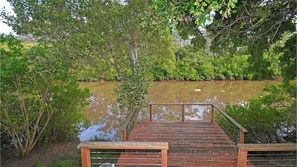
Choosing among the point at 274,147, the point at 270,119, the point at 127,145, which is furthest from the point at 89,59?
the point at 270,119

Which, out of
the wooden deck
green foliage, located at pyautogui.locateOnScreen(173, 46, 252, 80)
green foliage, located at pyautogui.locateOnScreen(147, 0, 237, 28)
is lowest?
the wooden deck

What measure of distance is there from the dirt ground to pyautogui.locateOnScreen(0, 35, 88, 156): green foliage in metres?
0.23

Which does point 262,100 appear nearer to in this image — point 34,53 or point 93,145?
point 93,145

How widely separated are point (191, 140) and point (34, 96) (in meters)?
4.14

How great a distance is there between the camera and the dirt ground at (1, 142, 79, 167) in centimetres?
537

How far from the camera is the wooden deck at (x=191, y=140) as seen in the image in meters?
4.16

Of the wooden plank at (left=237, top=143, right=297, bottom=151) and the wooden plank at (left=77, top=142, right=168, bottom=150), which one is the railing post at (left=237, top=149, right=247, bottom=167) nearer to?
the wooden plank at (left=237, top=143, right=297, bottom=151)

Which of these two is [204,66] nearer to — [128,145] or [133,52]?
[133,52]

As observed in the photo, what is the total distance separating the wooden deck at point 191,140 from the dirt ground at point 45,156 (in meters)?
1.91

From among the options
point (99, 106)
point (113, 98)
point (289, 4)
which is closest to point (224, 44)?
point (289, 4)

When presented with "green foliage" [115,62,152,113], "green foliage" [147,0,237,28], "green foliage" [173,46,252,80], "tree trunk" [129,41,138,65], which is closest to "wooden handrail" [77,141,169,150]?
"green foliage" [147,0,237,28]

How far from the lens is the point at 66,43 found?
5.92m

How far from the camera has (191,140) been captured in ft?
17.5

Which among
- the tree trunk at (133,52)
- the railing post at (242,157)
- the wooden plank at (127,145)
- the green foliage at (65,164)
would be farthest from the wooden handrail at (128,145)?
the tree trunk at (133,52)
